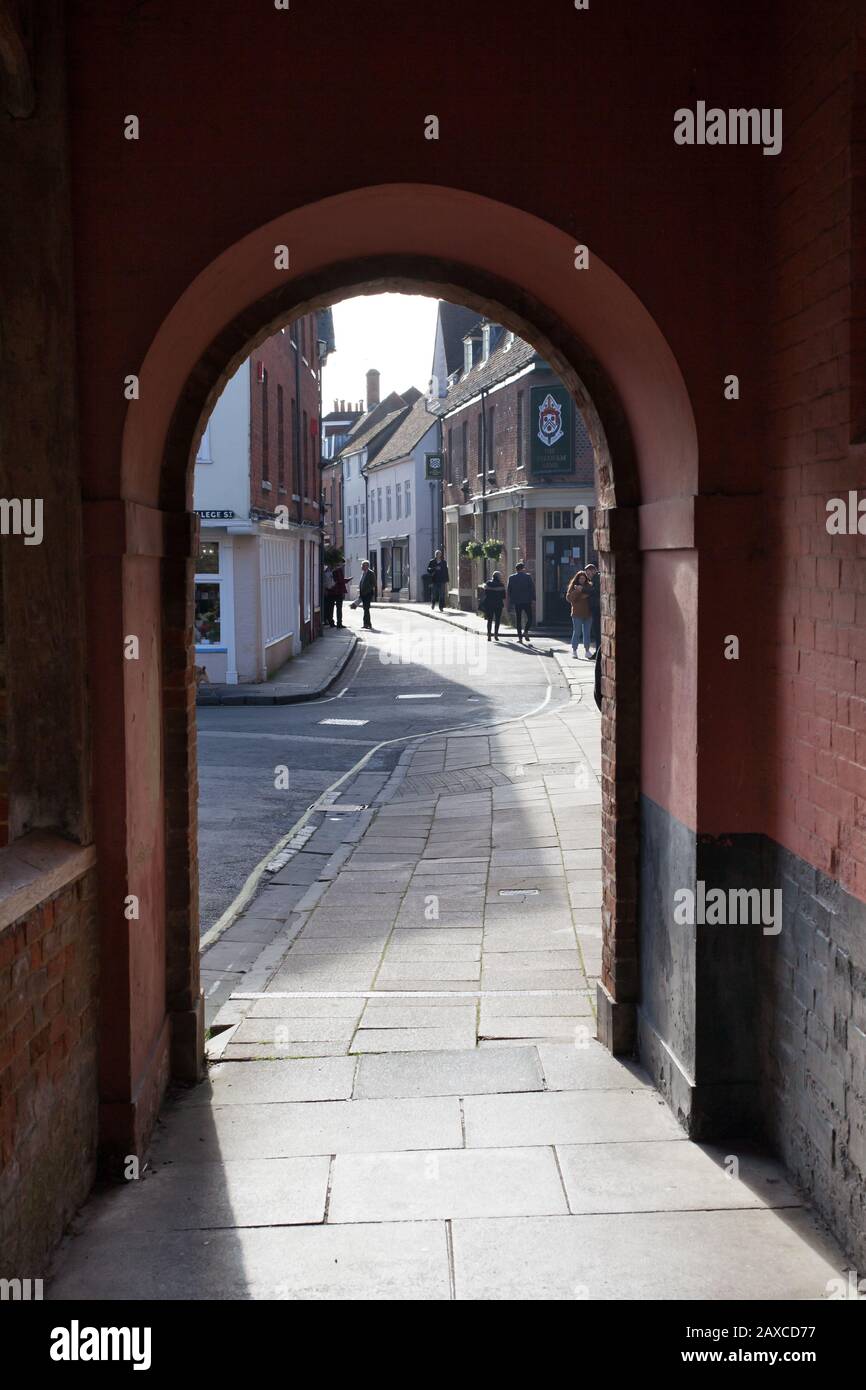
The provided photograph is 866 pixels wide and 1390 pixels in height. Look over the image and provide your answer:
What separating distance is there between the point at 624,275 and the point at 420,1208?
3302 millimetres

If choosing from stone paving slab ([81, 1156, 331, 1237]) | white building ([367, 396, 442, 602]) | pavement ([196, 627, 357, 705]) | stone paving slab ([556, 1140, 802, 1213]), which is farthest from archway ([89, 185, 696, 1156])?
white building ([367, 396, 442, 602])

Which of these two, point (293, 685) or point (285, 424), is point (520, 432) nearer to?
point (285, 424)

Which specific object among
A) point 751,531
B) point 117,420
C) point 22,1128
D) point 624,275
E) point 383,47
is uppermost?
point 383,47

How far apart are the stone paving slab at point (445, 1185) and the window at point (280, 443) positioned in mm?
21809

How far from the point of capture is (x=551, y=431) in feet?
115

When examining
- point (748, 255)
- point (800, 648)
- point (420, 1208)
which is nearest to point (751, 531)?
point (800, 648)

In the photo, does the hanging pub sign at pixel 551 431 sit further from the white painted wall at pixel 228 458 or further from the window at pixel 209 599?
the window at pixel 209 599

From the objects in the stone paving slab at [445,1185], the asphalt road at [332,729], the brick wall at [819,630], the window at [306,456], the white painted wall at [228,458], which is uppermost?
the window at [306,456]

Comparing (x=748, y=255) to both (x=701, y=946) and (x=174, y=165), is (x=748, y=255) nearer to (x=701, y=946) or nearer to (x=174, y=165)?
(x=174, y=165)

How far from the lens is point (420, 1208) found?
447 centimetres

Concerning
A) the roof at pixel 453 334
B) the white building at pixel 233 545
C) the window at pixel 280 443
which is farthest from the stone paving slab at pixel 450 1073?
the roof at pixel 453 334

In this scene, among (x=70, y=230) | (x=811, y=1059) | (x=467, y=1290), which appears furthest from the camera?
(x=70, y=230)

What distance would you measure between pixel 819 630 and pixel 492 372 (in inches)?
1507

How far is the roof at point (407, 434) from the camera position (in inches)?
2313
